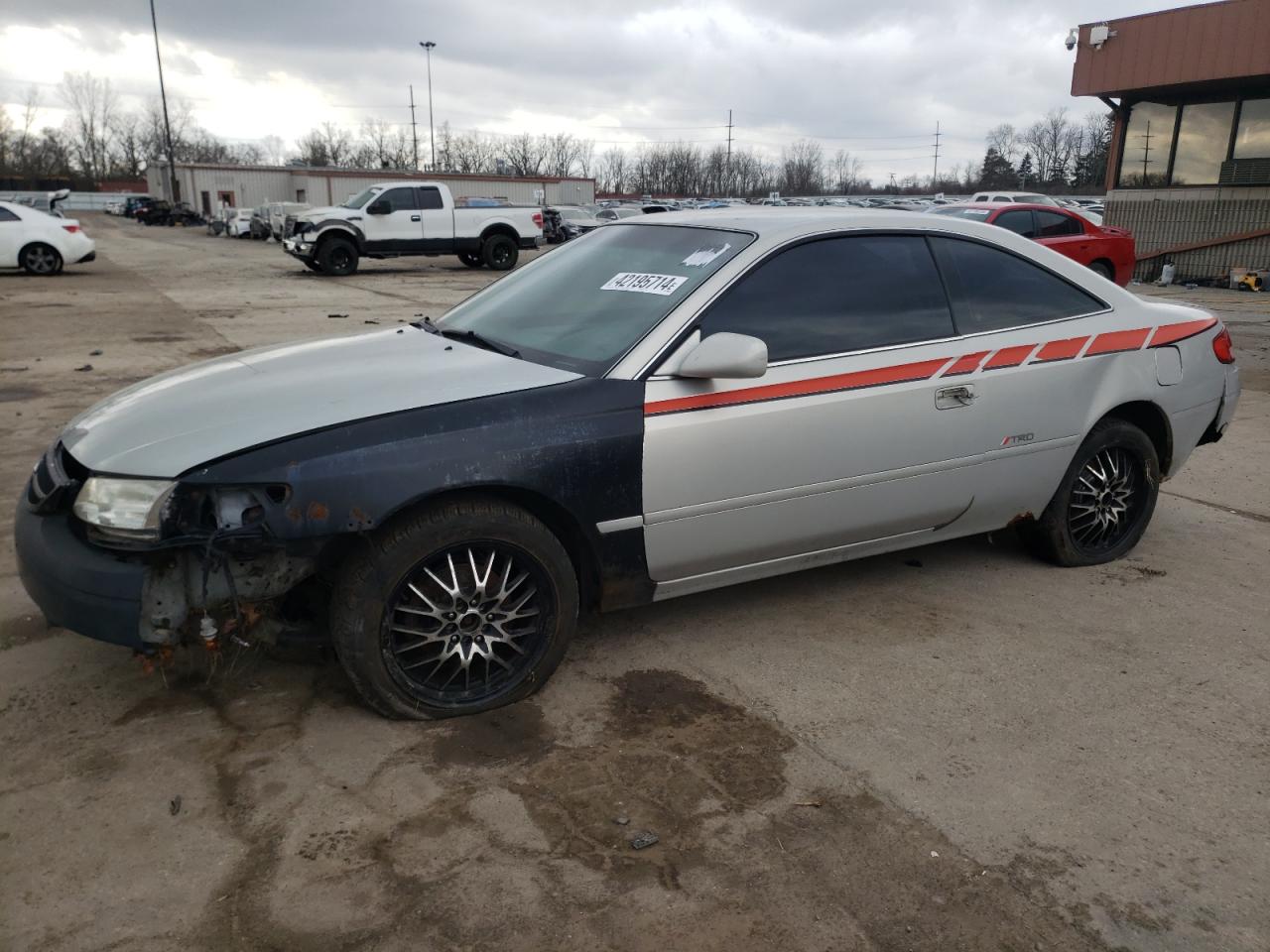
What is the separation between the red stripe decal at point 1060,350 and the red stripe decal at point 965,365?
309mm

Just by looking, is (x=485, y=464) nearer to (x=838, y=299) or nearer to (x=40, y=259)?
(x=838, y=299)

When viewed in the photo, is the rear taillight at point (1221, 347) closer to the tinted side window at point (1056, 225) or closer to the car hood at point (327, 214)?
the tinted side window at point (1056, 225)

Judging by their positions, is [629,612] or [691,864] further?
[629,612]

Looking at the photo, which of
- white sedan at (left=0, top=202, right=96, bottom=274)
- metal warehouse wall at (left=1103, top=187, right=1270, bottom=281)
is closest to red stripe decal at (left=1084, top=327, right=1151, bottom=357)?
metal warehouse wall at (left=1103, top=187, right=1270, bottom=281)

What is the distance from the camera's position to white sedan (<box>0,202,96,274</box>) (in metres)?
18.5

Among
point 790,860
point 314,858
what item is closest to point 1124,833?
point 790,860

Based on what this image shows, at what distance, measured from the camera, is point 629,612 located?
397 centimetres

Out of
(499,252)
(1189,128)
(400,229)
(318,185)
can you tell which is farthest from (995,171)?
(400,229)

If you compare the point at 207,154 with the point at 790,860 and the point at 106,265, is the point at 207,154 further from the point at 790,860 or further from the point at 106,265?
the point at 790,860

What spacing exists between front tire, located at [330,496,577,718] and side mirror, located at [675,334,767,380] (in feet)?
2.33

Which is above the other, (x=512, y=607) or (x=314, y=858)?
(x=512, y=607)

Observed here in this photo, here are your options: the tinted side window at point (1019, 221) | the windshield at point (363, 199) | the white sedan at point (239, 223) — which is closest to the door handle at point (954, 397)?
the tinted side window at point (1019, 221)

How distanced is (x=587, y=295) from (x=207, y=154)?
119 m

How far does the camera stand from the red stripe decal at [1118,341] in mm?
4156
